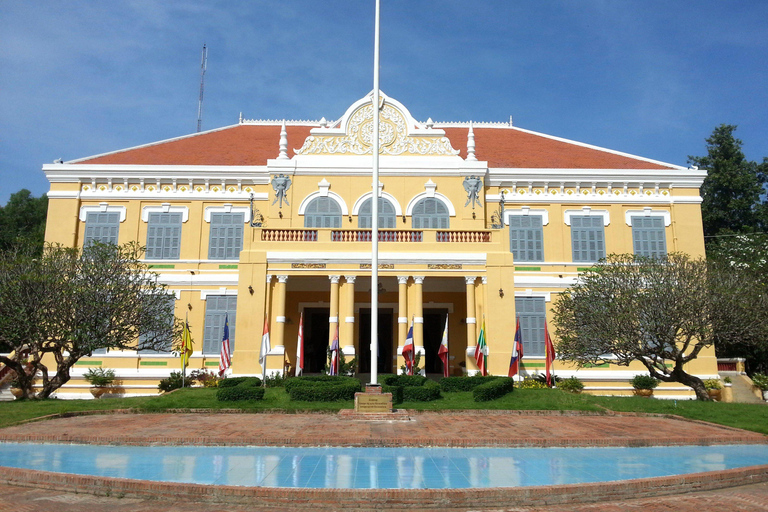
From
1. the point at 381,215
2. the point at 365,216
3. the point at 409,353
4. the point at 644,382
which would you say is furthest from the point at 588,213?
the point at 409,353

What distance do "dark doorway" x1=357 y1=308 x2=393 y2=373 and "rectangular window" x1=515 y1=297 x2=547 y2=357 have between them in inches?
213

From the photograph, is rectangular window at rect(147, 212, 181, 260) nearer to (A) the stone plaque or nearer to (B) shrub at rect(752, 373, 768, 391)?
(A) the stone plaque

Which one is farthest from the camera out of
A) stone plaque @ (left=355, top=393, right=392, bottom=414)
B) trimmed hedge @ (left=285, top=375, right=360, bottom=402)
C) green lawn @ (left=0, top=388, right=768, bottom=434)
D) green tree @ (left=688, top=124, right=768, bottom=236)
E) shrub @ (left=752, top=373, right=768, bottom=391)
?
green tree @ (left=688, top=124, right=768, bottom=236)

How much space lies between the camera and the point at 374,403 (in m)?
14.1

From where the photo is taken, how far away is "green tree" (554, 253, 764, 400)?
18.2m

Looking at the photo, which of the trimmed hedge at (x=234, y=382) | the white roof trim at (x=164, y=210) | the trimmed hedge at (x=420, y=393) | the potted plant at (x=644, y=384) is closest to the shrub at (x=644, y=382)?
the potted plant at (x=644, y=384)

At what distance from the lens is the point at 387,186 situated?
2506 cm

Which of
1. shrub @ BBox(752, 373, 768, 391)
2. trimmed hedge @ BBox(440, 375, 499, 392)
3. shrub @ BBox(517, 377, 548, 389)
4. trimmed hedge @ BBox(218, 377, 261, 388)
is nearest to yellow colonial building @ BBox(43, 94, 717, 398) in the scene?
shrub @ BBox(752, 373, 768, 391)

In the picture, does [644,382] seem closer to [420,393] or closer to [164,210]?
[420,393]

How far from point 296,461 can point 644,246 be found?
68.7 feet

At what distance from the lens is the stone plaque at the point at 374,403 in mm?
14086

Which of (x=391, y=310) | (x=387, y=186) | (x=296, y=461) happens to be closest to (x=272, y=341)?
(x=391, y=310)

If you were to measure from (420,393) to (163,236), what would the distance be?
1437 centimetres

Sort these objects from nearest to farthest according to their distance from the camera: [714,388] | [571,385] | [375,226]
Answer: [375,226], [571,385], [714,388]
